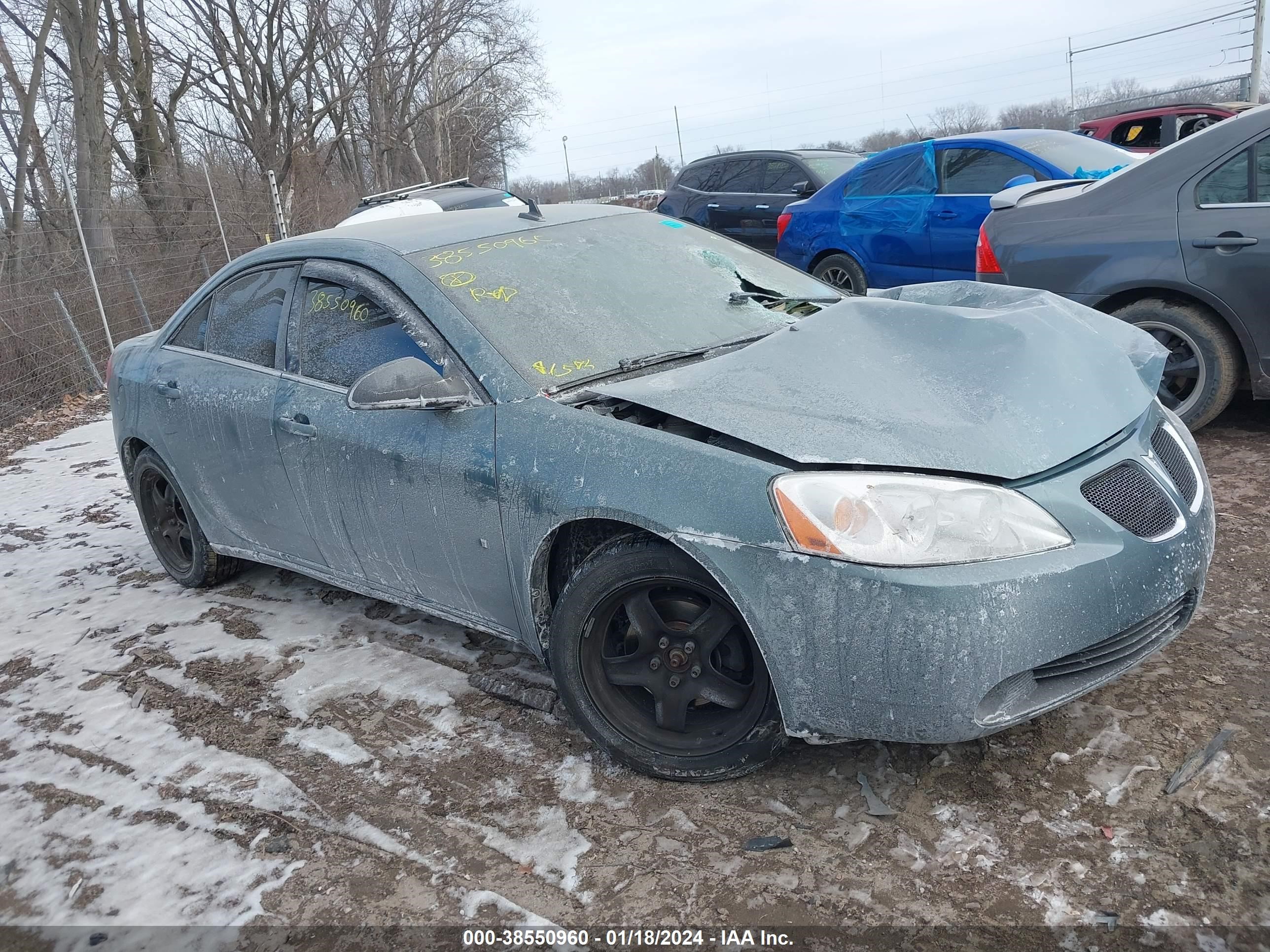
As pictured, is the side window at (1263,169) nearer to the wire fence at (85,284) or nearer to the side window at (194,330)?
the side window at (194,330)

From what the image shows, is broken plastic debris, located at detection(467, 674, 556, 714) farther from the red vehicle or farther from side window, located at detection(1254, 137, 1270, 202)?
the red vehicle

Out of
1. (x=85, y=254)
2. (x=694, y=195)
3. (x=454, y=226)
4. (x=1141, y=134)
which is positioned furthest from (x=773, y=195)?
(x=85, y=254)

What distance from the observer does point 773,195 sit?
33.0 feet

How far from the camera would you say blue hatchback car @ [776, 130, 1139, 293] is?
6.96m

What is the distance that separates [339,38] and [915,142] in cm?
2381

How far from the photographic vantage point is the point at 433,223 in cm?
359

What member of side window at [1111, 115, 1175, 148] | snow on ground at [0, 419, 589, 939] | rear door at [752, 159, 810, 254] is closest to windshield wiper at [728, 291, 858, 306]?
snow on ground at [0, 419, 589, 939]

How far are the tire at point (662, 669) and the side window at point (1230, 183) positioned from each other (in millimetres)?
3575

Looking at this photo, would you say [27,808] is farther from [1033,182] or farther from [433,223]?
[1033,182]

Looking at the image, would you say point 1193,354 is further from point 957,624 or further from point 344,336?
point 344,336

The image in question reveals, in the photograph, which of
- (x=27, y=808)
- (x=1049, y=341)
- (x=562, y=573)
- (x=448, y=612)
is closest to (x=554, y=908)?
(x=562, y=573)

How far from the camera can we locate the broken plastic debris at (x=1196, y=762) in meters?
2.36

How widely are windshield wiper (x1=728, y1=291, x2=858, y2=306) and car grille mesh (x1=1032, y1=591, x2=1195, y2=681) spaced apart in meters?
1.59

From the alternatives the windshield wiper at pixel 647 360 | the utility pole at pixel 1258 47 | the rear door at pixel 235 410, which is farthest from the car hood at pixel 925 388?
the utility pole at pixel 1258 47
